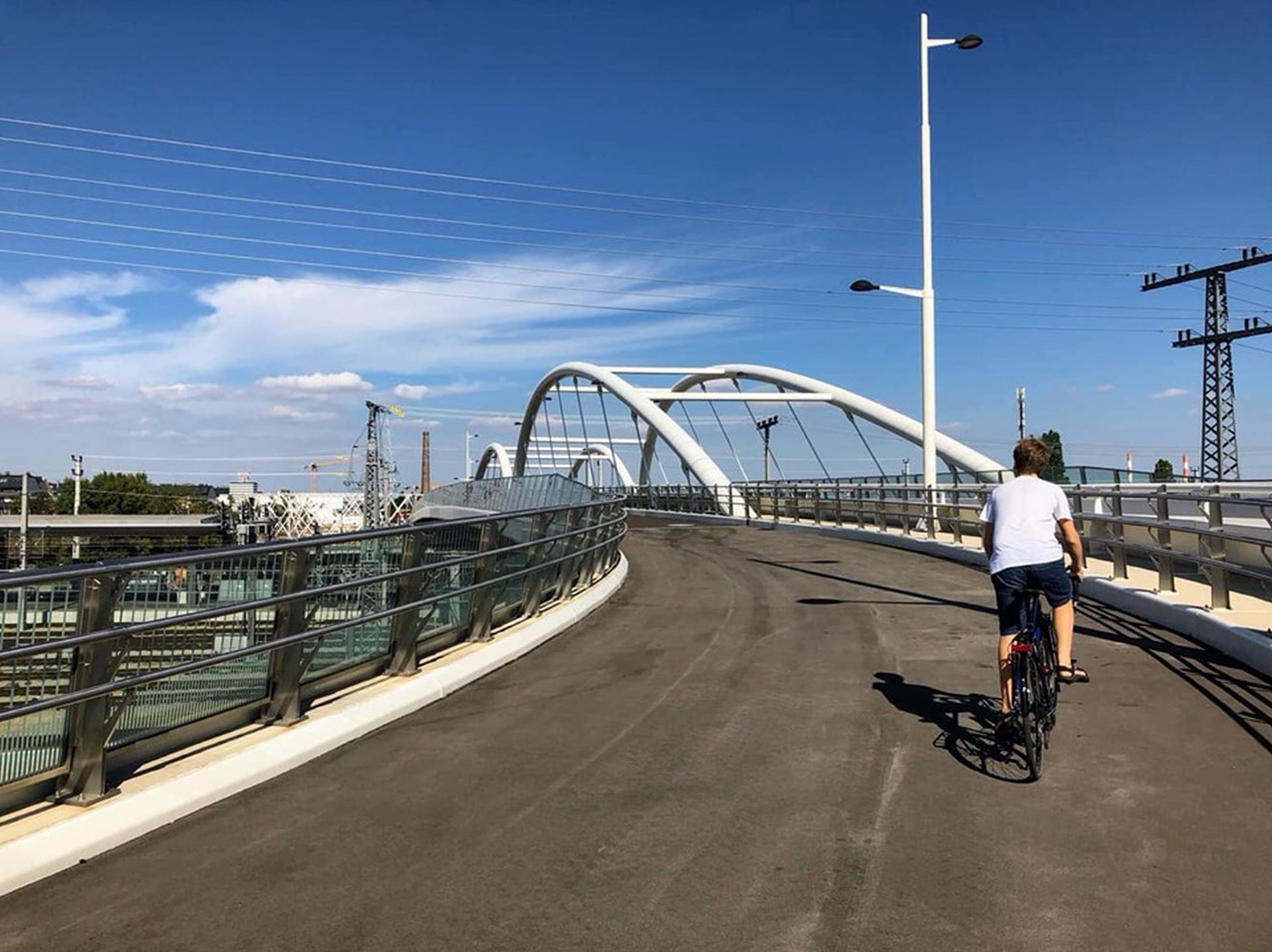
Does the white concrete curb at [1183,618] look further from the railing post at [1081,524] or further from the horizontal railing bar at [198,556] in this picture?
the horizontal railing bar at [198,556]

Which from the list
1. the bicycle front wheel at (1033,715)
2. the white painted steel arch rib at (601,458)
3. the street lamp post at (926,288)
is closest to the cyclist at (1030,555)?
the bicycle front wheel at (1033,715)

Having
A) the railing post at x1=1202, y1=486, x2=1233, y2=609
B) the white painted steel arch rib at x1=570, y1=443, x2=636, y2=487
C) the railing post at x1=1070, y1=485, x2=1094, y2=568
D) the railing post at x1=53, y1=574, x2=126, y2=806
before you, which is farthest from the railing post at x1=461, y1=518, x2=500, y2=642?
the white painted steel arch rib at x1=570, y1=443, x2=636, y2=487

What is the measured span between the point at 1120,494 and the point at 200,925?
1073cm

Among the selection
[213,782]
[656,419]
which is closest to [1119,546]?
[213,782]

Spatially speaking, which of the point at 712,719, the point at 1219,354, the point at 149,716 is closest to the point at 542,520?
the point at 712,719

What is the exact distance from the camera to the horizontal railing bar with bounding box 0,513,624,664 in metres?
4.54

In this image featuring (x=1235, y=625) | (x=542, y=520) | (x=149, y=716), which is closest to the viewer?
(x=149, y=716)

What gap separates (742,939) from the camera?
11.5 ft

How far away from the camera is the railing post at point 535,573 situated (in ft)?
34.9

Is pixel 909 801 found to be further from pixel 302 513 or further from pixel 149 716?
pixel 302 513

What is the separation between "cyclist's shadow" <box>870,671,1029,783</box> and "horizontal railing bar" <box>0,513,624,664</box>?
136 inches

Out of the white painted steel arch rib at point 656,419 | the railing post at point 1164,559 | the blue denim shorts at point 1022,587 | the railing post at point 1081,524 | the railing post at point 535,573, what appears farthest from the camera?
the white painted steel arch rib at point 656,419

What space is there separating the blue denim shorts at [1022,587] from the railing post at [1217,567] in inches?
159

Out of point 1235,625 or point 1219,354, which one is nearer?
point 1235,625
